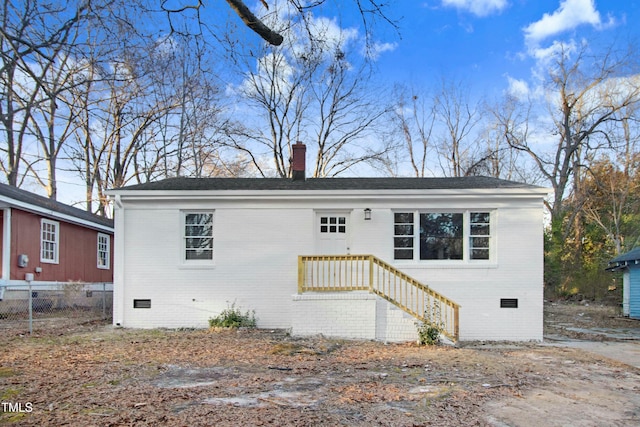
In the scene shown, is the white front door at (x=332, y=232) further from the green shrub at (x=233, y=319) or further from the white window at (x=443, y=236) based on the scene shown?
the green shrub at (x=233, y=319)

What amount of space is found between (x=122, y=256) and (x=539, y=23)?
526 inches

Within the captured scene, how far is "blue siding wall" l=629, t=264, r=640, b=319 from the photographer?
17406 millimetres

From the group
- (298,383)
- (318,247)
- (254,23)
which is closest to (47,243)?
(318,247)

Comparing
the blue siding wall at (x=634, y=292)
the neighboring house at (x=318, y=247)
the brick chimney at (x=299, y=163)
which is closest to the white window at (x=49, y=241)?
the neighboring house at (x=318, y=247)

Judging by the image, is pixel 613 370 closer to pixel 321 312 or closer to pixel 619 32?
pixel 321 312

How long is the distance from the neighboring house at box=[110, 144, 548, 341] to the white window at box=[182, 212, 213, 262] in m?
0.02

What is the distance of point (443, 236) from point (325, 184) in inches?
124

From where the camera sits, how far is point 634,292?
58.0 feet

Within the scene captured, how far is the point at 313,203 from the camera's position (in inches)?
447

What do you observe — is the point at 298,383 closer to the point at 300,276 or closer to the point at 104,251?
the point at 300,276

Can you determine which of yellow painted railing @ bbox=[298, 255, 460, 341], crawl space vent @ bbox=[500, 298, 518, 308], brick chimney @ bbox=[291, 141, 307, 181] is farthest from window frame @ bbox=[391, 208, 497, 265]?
brick chimney @ bbox=[291, 141, 307, 181]

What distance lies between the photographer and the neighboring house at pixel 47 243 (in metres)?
13.5

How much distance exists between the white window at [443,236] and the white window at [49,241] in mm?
11207

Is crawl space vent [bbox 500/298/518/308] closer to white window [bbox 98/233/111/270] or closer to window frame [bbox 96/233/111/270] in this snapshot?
window frame [bbox 96/233/111/270]
